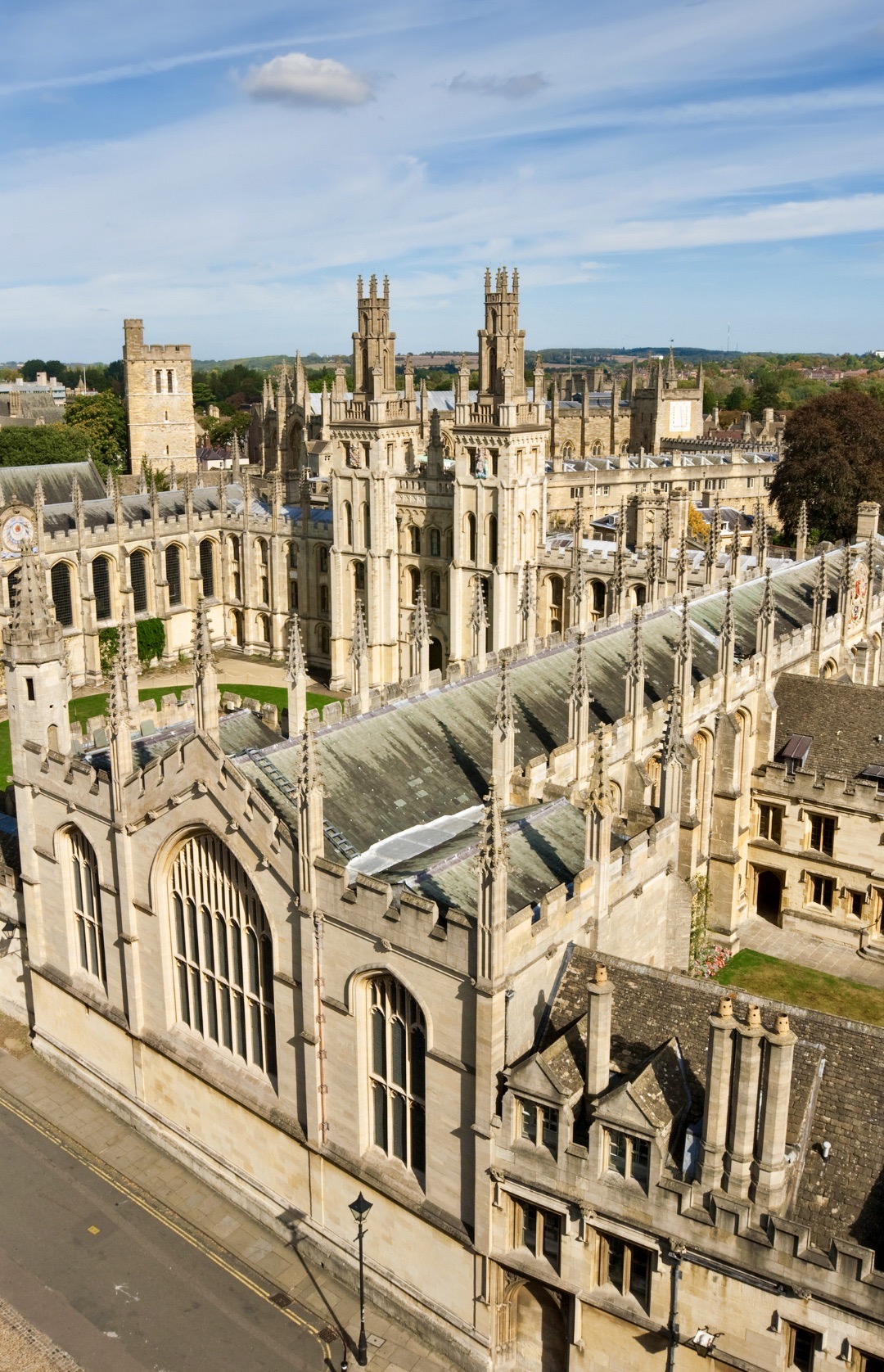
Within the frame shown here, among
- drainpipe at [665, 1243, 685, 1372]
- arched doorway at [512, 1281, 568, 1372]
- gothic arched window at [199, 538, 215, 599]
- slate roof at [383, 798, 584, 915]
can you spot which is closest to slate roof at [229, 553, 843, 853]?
slate roof at [383, 798, 584, 915]

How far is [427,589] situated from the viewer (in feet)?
205

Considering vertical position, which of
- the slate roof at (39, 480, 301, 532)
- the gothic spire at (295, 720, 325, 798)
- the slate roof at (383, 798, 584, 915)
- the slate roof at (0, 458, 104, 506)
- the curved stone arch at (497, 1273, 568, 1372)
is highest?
the slate roof at (0, 458, 104, 506)

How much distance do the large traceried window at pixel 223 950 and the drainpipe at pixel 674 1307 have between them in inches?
374

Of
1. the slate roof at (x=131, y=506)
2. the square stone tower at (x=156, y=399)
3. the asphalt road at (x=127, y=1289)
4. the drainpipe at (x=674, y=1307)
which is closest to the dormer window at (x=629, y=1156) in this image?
the drainpipe at (x=674, y=1307)

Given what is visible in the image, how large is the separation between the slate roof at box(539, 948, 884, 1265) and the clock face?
163ft

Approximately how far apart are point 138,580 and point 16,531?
8152 millimetres

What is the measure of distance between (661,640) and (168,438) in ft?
225

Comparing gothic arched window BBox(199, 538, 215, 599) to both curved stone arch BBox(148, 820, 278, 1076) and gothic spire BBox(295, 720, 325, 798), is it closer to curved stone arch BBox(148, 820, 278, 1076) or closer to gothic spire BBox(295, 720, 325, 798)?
curved stone arch BBox(148, 820, 278, 1076)

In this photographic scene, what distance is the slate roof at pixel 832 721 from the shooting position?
123ft

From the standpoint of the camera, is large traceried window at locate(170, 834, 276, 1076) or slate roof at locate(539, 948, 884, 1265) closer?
slate roof at locate(539, 948, 884, 1265)

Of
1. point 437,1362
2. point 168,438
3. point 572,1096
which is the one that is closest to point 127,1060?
point 437,1362

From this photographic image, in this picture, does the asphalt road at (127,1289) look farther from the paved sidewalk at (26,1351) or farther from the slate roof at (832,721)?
the slate roof at (832,721)

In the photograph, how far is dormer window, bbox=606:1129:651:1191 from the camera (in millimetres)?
18422

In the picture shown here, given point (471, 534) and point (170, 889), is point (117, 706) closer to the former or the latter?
point (170, 889)
